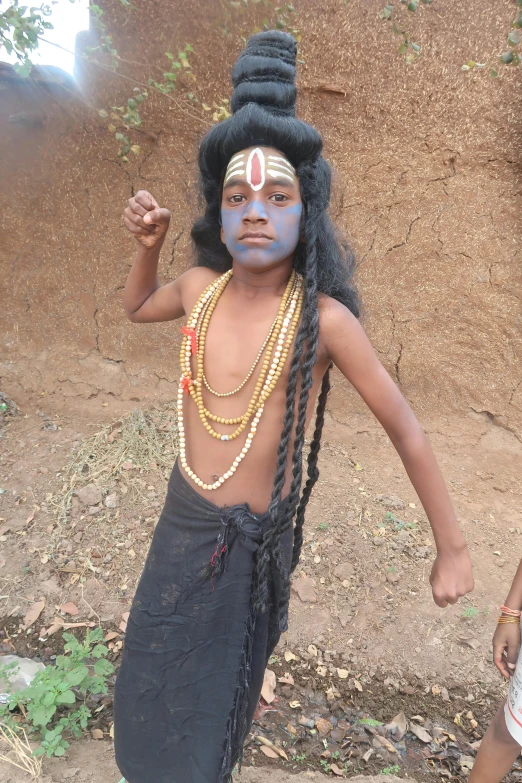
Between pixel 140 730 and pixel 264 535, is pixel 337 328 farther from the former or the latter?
pixel 140 730

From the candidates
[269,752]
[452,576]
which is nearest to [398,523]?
[269,752]

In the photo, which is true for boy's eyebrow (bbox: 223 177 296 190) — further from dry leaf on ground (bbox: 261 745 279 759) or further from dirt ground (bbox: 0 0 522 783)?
dry leaf on ground (bbox: 261 745 279 759)

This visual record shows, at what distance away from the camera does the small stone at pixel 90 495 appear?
2.87 m

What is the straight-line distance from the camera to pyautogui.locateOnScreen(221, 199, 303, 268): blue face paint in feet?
4.15

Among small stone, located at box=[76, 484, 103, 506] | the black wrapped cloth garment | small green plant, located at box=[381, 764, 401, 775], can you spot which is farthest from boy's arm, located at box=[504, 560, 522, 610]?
small stone, located at box=[76, 484, 103, 506]

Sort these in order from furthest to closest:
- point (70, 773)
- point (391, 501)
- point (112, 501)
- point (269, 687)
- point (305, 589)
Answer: point (391, 501), point (112, 501), point (305, 589), point (269, 687), point (70, 773)

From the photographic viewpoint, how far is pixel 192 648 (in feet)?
4.75

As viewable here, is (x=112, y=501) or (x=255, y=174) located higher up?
(x=255, y=174)

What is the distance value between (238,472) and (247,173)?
0.71 metres

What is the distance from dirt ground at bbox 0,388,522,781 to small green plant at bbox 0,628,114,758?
11cm

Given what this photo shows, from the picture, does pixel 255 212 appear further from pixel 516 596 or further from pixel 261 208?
pixel 516 596

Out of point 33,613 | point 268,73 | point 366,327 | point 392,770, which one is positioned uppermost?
point 366,327

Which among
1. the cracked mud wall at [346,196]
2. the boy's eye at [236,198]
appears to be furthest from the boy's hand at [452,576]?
the cracked mud wall at [346,196]

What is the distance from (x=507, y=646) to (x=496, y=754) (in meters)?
0.33
